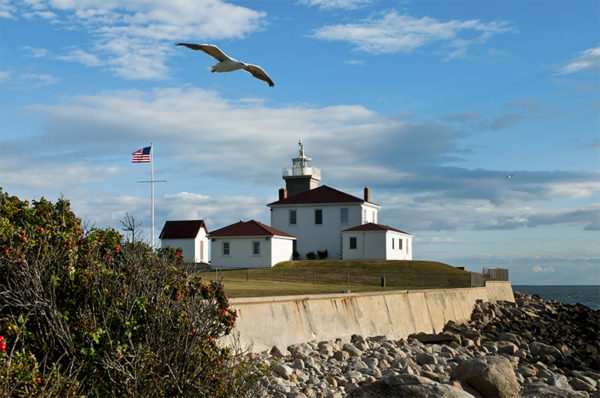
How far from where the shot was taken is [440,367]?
586 inches

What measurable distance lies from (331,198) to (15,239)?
165ft

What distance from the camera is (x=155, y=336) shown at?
26.5ft

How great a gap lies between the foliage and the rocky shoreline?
168 cm

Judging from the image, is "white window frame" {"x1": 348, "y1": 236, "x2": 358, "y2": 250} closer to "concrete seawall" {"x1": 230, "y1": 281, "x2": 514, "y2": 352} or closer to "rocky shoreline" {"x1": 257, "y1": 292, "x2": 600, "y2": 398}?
"concrete seawall" {"x1": 230, "y1": 281, "x2": 514, "y2": 352}

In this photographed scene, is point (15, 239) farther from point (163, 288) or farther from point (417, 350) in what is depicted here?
point (417, 350)

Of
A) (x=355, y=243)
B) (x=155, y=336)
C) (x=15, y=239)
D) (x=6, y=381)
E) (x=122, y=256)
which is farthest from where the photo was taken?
→ (x=355, y=243)

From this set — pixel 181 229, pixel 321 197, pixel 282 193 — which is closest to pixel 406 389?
pixel 321 197

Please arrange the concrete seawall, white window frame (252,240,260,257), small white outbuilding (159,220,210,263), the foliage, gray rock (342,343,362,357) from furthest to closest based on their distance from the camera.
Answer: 1. small white outbuilding (159,220,210,263)
2. white window frame (252,240,260,257)
3. gray rock (342,343,362,357)
4. the concrete seawall
5. the foliage

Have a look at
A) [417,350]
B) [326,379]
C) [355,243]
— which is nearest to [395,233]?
[355,243]

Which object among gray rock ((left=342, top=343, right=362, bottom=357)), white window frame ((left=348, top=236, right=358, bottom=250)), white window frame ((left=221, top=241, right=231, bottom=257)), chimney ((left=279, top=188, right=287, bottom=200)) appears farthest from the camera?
chimney ((left=279, top=188, right=287, bottom=200))

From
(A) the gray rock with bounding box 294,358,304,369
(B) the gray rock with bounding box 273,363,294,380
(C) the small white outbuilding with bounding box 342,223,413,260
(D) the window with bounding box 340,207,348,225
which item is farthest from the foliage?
(D) the window with bounding box 340,207,348,225

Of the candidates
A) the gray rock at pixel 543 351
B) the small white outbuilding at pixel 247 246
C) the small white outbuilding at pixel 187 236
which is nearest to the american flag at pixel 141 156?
the small white outbuilding at pixel 247 246

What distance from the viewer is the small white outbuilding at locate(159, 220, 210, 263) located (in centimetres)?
5891

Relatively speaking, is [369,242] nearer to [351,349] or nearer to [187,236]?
[187,236]
